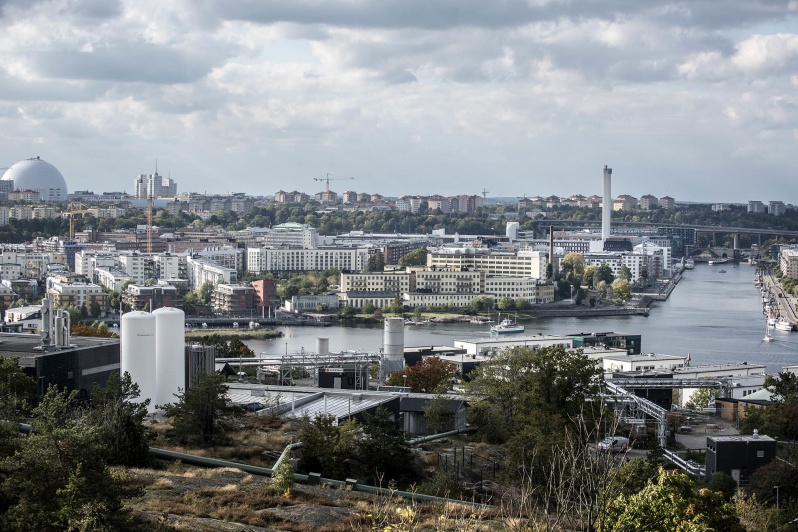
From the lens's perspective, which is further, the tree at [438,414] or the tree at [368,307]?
the tree at [368,307]

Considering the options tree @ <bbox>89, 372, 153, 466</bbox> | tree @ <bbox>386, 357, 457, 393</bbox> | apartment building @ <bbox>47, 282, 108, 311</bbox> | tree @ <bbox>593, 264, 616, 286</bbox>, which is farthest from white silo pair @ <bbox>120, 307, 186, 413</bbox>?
tree @ <bbox>593, 264, 616, 286</bbox>

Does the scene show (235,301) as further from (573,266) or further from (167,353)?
(167,353)

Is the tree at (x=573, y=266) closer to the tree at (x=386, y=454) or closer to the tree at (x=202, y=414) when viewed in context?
the tree at (x=202, y=414)

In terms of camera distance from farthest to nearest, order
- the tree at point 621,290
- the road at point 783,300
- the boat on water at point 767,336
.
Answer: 1. the tree at point 621,290
2. the road at point 783,300
3. the boat on water at point 767,336

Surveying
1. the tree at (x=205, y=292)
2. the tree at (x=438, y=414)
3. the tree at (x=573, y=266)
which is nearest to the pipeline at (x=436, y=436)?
the tree at (x=438, y=414)

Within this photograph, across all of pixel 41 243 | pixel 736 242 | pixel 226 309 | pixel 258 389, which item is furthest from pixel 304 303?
pixel 736 242

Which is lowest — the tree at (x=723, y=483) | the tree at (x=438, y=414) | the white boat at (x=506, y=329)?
the white boat at (x=506, y=329)
